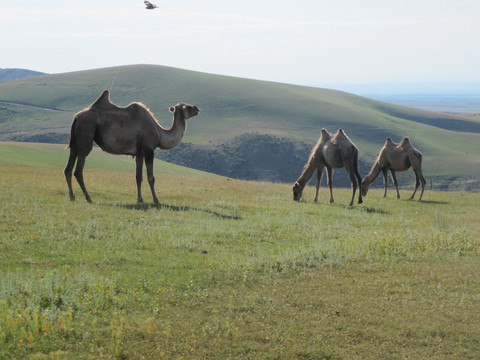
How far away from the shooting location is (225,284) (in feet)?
32.3

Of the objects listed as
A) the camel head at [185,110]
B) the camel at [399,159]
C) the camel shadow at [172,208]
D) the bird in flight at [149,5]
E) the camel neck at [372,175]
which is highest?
the bird in flight at [149,5]

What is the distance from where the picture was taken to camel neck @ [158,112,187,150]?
18.9 m

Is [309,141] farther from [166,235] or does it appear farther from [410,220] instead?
[166,235]

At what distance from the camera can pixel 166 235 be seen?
43.2 ft

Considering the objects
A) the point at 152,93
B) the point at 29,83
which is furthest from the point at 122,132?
the point at 29,83

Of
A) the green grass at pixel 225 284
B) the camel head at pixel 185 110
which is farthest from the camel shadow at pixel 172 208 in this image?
the camel head at pixel 185 110

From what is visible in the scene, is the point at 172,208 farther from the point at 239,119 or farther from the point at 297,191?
the point at 239,119

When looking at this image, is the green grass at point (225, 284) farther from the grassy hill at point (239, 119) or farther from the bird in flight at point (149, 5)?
the grassy hill at point (239, 119)

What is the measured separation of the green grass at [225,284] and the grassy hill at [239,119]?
61.3 metres

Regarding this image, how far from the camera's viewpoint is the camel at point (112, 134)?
1714cm

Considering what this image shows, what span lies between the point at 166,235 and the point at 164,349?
606 cm

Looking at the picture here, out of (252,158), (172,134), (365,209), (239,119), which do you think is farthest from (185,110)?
(239,119)

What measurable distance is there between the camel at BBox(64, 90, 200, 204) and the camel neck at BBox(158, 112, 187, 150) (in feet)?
0.14

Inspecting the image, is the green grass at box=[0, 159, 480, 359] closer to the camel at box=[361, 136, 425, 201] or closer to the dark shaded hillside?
the camel at box=[361, 136, 425, 201]
